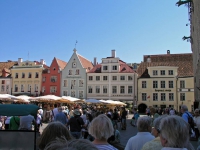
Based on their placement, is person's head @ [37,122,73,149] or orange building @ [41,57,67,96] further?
orange building @ [41,57,67,96]

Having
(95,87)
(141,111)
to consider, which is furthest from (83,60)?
(141,111)

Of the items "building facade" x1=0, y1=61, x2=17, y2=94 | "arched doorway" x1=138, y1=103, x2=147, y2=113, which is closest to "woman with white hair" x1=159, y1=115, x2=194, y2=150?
"arched doorway" x1=138, y1=103, x2=147, y2=113

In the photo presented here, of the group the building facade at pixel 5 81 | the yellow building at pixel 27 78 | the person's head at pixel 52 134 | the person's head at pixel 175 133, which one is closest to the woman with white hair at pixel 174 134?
the person's head at pixel 175 133

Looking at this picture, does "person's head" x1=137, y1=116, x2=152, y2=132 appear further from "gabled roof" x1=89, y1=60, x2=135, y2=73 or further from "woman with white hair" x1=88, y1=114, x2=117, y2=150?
"gabled roof" x1=89, y1=60, x2=135, y2=73

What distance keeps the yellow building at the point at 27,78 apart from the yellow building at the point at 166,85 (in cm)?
1889

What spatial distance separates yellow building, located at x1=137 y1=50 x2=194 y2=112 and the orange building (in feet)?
48.6

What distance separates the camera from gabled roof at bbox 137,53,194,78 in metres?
43.2

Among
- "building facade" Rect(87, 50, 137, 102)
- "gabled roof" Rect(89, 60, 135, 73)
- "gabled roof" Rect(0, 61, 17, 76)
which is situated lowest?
"building facade" Rect(87, 50, 137, 102)

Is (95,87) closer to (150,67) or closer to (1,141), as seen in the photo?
(150,67)

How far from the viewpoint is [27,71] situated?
49.2 meters

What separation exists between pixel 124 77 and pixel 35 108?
37866 millimetres

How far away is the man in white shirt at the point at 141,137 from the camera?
4.07 metres

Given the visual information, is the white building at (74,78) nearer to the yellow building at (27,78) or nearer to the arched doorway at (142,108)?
the yellow building at (27,78)

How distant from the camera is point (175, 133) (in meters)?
2.76
